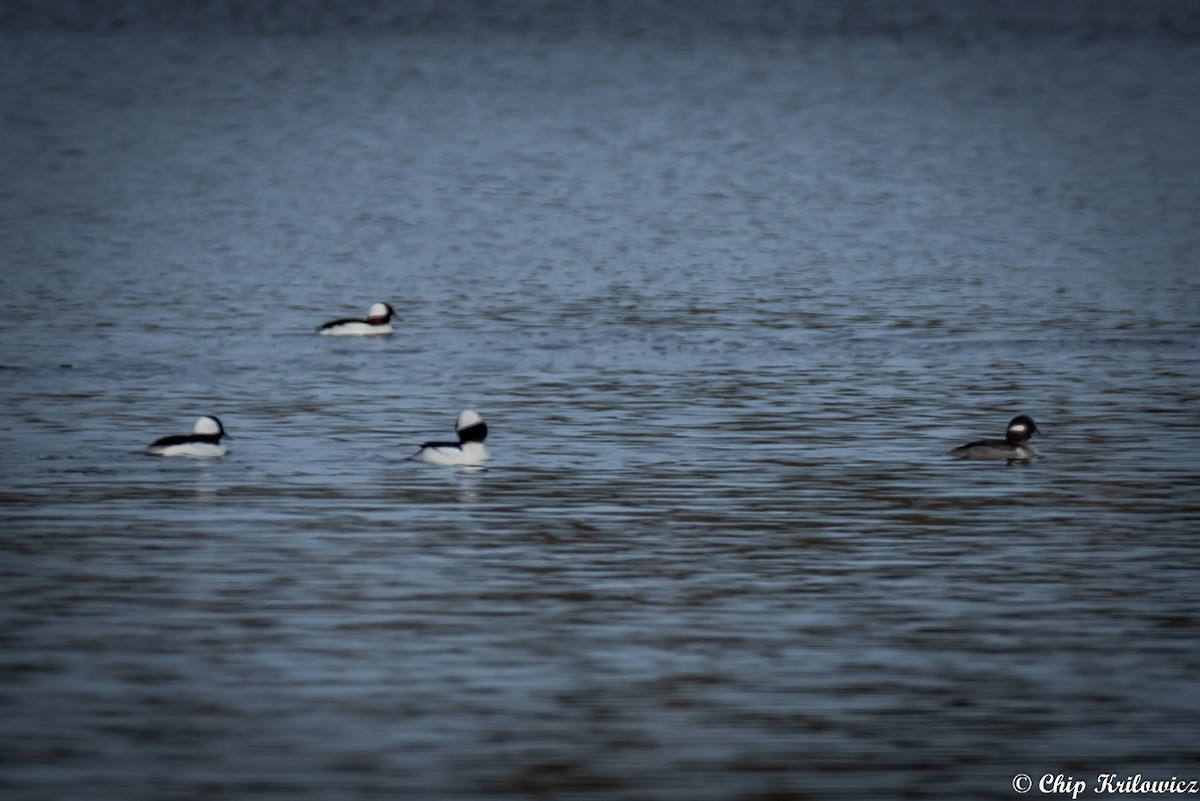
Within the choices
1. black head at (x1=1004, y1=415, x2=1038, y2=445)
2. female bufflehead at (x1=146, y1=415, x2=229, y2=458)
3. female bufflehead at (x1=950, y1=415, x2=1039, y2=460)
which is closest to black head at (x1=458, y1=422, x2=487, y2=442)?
female bufflehead at (x1=146, y1=415, x2=229, y2=458)

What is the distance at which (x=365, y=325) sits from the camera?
36312 millimetres

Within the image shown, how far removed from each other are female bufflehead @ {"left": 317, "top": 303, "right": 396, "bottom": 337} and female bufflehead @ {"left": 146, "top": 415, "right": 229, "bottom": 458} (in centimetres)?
1148

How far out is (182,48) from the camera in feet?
465

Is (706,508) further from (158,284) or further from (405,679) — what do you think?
(158,284)

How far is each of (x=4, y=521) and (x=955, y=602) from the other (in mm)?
8949

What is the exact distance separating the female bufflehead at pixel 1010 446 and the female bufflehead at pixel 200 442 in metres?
7.99

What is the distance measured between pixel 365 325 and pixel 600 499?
1434cm

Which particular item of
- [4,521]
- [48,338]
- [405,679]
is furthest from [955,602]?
[48,338]

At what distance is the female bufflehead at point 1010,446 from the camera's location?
80.9 ft

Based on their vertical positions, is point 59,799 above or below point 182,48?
below

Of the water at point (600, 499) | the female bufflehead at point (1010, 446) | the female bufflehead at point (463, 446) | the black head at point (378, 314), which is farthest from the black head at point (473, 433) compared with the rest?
the black head at point (378, 314)

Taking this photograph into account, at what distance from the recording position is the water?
14.5 m

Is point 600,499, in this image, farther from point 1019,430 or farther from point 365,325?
point 365,325

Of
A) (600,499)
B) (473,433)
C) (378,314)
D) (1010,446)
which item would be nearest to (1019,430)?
(1010,446)
